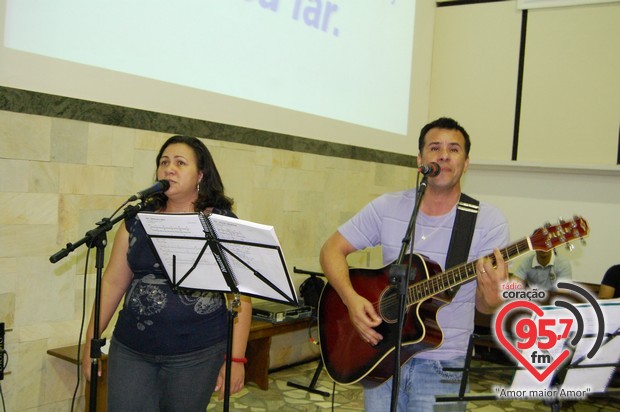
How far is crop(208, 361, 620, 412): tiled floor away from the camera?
4.42 meters

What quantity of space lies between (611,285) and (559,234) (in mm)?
3177

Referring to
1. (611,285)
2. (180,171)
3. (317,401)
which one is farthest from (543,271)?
(180,171)

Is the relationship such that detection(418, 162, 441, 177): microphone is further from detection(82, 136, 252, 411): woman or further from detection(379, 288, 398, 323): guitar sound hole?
detection(82, 136, 252, 411): woman

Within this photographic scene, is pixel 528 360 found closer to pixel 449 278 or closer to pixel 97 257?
pixel 449 278

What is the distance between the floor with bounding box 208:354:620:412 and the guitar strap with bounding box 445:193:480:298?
6.71 feet

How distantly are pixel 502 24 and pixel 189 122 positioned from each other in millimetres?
4117

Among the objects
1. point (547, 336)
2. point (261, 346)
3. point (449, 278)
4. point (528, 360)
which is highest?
point (449, 278)

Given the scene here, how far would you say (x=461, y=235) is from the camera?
2453 mm

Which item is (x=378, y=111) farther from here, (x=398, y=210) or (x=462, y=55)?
(x=398, y=210)

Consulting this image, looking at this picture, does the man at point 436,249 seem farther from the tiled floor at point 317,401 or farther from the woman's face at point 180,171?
the tiled floor at point 317,401

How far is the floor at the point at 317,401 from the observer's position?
14.5ft

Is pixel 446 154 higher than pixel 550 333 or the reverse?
higher

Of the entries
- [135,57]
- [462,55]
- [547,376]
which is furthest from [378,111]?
[547,376]

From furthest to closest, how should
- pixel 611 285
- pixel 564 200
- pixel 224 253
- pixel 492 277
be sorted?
pixel 564 200
pixel 611 285
pixel 492 277
pixel 224 253
